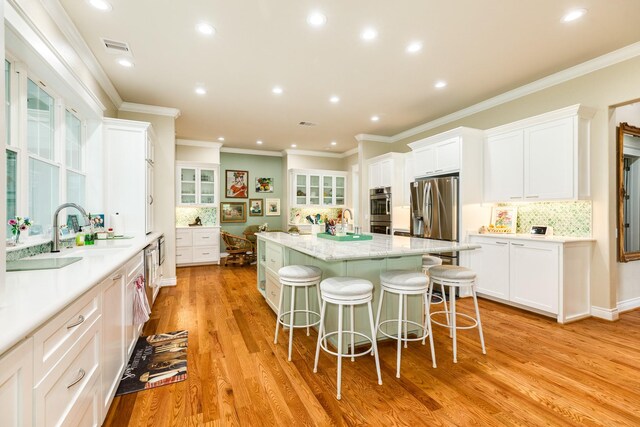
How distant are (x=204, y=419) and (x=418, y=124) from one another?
551cm

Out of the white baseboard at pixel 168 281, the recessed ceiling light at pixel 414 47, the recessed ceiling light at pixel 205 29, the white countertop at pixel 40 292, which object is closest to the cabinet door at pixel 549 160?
the recessed ceiling light at pixel 414 47

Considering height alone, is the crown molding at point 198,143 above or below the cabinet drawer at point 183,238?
above

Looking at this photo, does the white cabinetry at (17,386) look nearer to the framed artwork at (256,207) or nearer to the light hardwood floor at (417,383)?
the light hardwood floor at (417,383)

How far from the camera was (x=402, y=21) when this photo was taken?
2.64m

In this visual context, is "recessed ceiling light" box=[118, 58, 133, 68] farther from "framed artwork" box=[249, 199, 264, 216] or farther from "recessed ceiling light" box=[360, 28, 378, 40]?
"framed artwork" box=[249, 199, 264, 216]

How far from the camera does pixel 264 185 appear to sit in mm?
8172

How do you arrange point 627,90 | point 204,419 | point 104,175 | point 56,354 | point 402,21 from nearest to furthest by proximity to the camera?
point 56,354 < point 204,419 < point 402,21 < point 627,90 < point 104,175

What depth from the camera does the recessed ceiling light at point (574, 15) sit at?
8.23 ft

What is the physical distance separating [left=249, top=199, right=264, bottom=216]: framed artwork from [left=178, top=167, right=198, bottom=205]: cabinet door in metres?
1.48

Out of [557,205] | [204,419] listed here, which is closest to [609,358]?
[557,205]

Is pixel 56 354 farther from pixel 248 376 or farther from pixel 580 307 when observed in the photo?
pixel 580 307

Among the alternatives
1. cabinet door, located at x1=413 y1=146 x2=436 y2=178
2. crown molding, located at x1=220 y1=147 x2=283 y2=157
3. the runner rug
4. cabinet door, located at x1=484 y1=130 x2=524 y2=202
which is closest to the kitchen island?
the runner rug

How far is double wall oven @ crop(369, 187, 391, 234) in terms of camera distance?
5.84m

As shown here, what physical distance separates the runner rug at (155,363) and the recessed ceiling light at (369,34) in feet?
10.7
